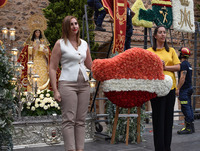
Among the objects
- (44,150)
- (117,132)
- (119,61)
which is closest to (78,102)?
(119,61)

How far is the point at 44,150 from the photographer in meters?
4.38

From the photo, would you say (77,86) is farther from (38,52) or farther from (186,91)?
(38,52)

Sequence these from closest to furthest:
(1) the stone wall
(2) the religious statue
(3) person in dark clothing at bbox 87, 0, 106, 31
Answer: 1. (3) person in dark clothing at bbox 87, 0, 106, 31
2. (2) the religious statue
3. (1) the stone wall

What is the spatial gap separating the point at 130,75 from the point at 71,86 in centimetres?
121

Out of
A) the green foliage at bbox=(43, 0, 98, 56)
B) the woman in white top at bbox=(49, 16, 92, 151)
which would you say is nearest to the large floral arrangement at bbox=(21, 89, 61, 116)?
the woman in white top at bbox=(49, 16, 92, 151)

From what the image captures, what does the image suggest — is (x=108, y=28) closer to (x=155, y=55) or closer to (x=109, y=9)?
(x=109, y=9)

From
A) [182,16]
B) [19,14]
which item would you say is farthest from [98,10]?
[19,14]

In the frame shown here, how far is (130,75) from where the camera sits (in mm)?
4012

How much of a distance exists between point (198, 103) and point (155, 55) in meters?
8.91

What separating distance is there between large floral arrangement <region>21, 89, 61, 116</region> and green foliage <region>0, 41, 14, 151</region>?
1.85 meters

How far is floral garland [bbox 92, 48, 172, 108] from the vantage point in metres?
3.82

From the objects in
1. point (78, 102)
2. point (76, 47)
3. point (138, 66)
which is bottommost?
point (78, 102)

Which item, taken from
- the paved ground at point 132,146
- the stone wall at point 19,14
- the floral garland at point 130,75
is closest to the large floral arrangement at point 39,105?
the paved ground at point 132,146

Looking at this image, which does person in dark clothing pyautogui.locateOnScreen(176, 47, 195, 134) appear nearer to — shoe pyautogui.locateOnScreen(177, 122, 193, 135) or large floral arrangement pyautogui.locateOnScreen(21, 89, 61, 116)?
shoe pyautogui.locateOnScreen(177, 122, 193, 135)
